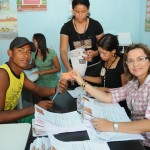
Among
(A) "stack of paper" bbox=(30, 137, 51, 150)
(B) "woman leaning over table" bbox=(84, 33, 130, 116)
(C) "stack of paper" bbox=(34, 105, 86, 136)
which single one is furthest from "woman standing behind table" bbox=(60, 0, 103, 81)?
(A) "stack of paper" bbox=(30, 137, 51, 150)

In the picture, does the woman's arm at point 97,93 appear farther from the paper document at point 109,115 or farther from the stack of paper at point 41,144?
the stack of paper at point 41,144

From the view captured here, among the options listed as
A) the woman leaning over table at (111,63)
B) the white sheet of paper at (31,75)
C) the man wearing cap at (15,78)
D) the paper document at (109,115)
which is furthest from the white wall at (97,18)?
the paper document at (109,115)

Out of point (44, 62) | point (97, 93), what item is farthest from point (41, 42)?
point (97, 93)

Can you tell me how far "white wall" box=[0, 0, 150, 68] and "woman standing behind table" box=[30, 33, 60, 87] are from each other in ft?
1.13

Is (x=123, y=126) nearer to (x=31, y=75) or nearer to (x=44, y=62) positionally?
(x=31, y=75)

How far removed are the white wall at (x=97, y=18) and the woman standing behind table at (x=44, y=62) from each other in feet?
1.13

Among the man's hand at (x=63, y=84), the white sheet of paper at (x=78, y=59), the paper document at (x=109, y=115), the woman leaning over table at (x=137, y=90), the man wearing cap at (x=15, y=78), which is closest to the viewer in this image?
the paper document at (x=109, y=115)

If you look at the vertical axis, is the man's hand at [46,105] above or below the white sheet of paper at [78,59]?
below

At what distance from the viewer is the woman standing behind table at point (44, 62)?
9.36 feet

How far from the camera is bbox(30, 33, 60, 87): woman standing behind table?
2854mm

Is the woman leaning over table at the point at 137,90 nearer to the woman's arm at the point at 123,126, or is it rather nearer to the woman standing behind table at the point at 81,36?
the woman's arm at the point at 123,126

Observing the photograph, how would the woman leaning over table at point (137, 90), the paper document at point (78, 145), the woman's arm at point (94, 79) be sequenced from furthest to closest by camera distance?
the woman's arm at point (94, 79)
the woman leaning over table at point (137, 90)
the paper document at point (78, 145)

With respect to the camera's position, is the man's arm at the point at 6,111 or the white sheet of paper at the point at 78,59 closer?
the man's arm at the point at 6,111

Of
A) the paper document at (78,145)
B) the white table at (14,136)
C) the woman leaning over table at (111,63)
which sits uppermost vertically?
the woman leaning over table at (111,63)
